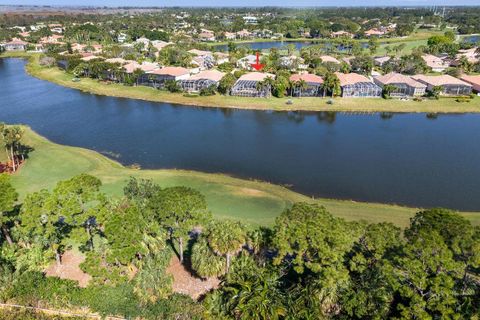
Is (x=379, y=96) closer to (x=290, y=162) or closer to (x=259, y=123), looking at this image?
(x=259, y=123)

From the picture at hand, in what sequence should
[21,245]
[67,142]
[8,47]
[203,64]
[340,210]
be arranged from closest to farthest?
[21,245] < [340,210] < [67,142] < [203,64] < [8,47]

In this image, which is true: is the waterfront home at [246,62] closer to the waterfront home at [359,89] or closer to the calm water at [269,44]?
the waterfront home at [359,89]

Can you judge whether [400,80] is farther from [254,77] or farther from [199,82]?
[199,82]

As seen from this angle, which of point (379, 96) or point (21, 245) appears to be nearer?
point (21, 245)

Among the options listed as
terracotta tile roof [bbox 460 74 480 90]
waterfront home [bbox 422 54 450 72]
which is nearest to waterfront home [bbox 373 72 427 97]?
terracotta tile roof [bbox 460 74 480 90]

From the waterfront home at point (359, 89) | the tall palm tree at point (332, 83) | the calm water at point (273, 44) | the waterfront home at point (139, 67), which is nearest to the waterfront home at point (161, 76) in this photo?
the waterfront home at point (139, 67)

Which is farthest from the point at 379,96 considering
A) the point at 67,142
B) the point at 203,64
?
the point at 67,142

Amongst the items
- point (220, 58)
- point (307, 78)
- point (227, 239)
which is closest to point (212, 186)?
point (227, 239)
